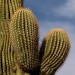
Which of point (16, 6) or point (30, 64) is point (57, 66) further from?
point (16, 6)

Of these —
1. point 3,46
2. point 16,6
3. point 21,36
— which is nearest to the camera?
point 21,36

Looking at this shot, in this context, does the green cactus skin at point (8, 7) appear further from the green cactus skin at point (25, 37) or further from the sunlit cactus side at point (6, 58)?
the green cactus skin at point (25, 37)

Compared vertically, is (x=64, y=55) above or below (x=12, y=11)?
below

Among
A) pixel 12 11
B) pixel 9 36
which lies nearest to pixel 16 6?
pixel 12 11

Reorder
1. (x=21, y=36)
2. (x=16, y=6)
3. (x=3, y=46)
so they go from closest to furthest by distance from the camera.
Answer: (x=21, y=36), (x=3, y=46), (x=16, y=6)

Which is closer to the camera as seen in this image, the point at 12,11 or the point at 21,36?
the point at 21,36

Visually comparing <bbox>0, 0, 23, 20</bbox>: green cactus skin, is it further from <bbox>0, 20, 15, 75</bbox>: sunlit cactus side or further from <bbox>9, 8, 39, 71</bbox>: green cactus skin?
<bbox>9, 8, 39, 71</bbox>: green cactus skin

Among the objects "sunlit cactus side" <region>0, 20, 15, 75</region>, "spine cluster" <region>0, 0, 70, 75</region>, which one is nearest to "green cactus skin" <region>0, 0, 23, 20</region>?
"spine cluster" <region>0, 0, 70, 75</region>

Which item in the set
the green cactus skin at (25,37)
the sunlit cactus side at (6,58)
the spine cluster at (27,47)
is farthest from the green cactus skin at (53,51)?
the sunlit cactus side at (6,58)
